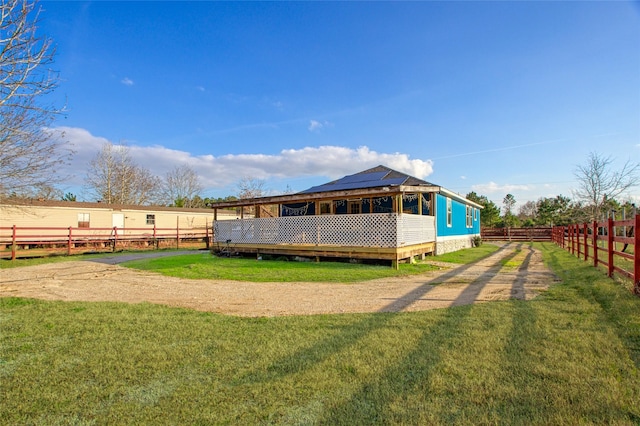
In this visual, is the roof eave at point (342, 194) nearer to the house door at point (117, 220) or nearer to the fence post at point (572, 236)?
the fence post at point (572, 236)

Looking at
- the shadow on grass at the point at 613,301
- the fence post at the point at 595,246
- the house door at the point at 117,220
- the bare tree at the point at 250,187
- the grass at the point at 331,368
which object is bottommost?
the grass at the point at 331,368

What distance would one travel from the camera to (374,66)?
14.8 meters

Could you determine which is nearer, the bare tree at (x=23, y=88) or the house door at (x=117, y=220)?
the bare tree at (x=23, y=88)

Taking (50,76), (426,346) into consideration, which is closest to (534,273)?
(426,346)

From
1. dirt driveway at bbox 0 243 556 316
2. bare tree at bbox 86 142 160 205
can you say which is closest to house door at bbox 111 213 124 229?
bare tree at bbox 86 142 160 205

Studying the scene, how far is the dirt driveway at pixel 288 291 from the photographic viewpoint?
5461 millimetres

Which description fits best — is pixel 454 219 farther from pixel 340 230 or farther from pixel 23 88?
pixel 23 88

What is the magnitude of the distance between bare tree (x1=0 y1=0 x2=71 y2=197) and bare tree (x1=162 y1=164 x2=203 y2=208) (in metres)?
35.9

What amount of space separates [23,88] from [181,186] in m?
40.5

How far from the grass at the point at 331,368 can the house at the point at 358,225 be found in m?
6.20

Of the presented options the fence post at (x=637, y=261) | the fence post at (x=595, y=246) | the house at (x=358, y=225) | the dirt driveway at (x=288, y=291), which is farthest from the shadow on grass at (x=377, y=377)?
the fence post at (x=595, y=246)

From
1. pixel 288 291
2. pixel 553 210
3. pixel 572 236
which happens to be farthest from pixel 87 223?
pixel 553 210

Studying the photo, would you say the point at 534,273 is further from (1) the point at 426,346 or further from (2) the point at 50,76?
(2) the point at 50,76

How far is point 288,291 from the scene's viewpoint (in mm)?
6996
